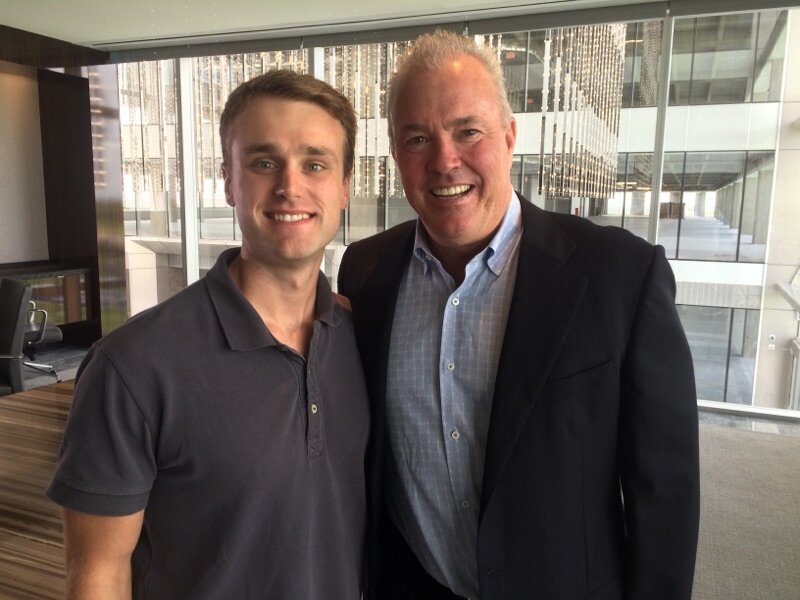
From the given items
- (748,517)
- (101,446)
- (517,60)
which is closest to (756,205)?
(517,60)

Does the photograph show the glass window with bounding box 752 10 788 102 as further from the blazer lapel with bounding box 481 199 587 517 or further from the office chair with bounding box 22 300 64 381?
the office chair with bounding box 22 300 64 381

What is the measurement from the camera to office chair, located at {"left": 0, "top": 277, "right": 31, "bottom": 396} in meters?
3.89

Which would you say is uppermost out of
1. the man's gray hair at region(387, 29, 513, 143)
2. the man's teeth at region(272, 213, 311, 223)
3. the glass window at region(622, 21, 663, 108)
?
the glass window at region(622, 21, 663, 108)

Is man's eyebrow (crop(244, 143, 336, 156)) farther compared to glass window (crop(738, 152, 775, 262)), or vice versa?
glass window (crop(738, 152, 775, 262))

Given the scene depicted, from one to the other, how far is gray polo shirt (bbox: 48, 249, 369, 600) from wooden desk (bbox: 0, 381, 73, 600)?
0.47m

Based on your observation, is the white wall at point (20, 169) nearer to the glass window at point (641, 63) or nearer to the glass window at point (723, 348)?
the glass window at point (641, 63)

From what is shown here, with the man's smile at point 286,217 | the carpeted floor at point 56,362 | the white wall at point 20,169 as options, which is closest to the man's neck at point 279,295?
the man's smile at point 286,217

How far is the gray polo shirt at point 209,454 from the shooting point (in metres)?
1.00

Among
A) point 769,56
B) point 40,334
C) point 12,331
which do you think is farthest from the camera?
point 40,334

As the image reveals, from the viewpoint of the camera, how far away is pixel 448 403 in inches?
52.2

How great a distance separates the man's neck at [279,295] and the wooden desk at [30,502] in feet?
2.55

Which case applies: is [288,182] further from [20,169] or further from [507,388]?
[20,169]

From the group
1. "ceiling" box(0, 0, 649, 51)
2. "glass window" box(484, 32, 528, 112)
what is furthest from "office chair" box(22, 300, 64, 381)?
"glass window" box(484, 32, 528, 112)

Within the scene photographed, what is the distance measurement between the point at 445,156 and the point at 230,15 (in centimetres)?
484
